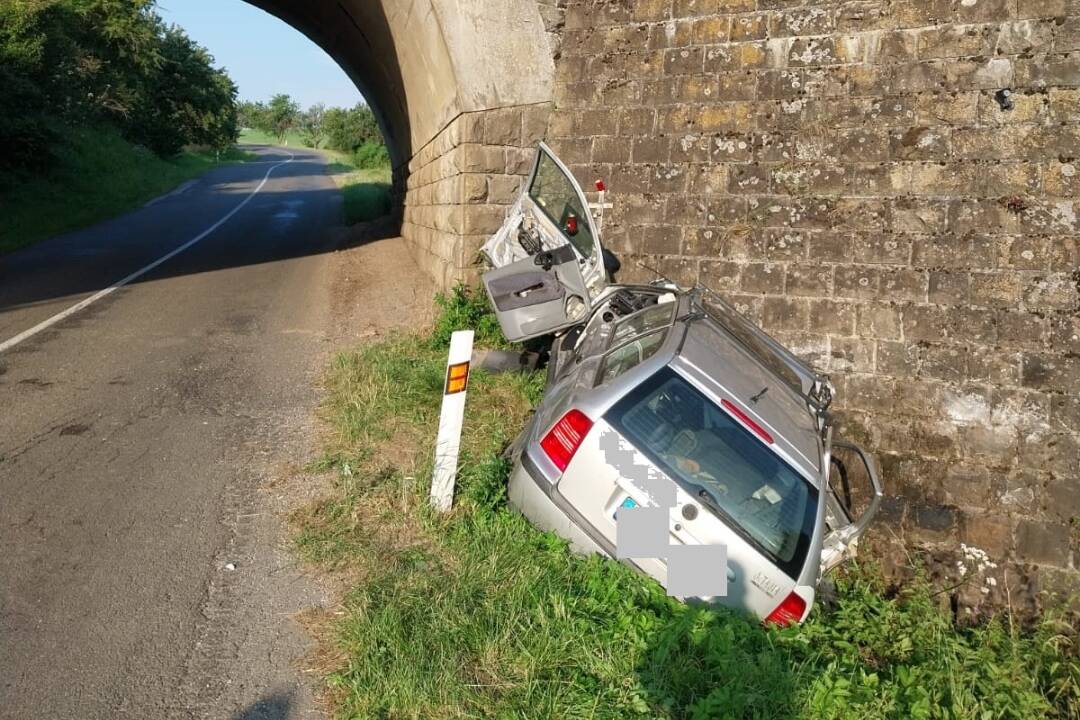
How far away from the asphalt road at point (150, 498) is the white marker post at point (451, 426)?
1016 millimetres

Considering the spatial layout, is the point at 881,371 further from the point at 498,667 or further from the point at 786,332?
the point at 498,667

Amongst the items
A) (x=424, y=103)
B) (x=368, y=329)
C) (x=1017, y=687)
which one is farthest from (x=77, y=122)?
(x=1017, y=687)

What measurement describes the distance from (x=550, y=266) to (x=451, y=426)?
231 centimetres

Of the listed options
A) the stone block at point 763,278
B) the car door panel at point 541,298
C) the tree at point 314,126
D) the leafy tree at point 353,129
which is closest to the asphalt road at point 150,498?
the car door panel at point 541,298

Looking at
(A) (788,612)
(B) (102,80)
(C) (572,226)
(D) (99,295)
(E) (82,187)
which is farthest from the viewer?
(B) (102,80)

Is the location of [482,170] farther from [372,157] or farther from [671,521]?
[372,157]

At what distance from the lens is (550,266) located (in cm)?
704

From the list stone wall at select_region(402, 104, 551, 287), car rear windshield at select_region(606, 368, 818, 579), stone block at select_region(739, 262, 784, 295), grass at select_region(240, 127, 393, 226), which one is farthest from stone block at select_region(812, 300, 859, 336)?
grass at select_region(240, 127, 393, 226)

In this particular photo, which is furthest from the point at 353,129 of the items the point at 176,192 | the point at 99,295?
the point at 99,295

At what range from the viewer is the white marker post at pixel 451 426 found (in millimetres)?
5109

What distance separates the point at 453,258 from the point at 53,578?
18.8 ft

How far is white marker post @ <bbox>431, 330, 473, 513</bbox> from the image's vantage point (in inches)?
201

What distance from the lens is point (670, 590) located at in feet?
13.7

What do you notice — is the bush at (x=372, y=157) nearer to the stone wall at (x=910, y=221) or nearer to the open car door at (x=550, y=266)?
the stone wall at (x=910, y=221)
